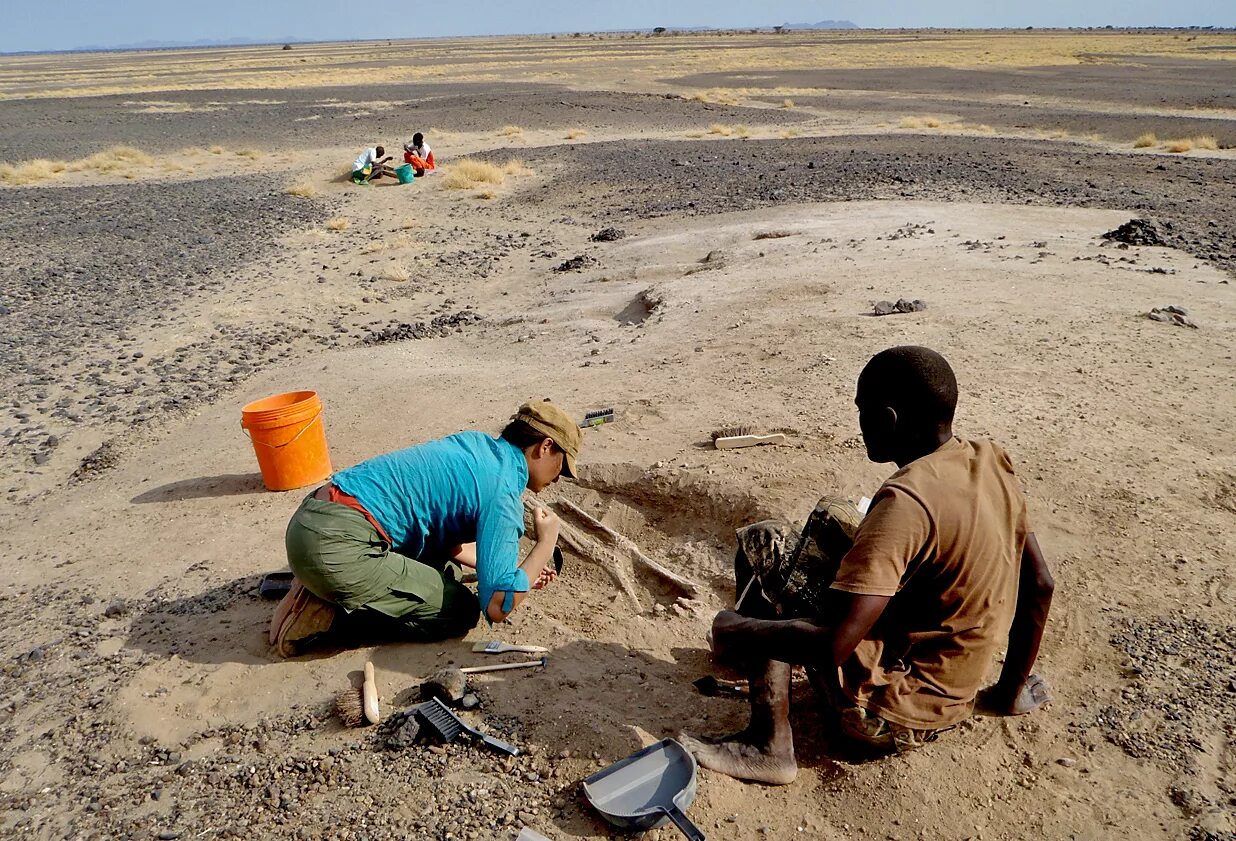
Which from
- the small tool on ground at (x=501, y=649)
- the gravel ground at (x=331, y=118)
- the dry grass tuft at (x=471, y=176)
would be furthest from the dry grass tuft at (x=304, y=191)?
the small tool on ground at (x=501, y=649)

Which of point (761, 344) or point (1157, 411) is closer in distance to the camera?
point (1157, 411)

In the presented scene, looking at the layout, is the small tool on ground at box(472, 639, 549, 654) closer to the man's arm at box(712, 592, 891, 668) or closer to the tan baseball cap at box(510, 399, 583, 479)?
the tan baseball cap at box(510, 399, 583, 479)

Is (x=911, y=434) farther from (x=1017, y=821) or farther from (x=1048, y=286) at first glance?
(x=1048, y=286)

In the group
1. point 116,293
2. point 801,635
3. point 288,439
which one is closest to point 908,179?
point 116,293

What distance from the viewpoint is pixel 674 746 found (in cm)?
269

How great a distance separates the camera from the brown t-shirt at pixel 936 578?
85.3 inches

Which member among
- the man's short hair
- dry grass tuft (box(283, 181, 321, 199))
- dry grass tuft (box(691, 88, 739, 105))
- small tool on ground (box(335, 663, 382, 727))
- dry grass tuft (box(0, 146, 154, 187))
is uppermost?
dry grass tuft (box(691, 88, 739, 105))

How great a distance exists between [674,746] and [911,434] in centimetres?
120

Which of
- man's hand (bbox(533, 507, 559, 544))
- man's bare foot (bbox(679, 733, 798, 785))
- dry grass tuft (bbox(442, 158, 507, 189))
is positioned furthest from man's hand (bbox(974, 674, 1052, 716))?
dry grass tuft (bbox(442, 158, 507, 189))

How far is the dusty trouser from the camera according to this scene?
8.33 ft

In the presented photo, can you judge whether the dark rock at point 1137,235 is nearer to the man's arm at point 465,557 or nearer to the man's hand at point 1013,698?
the man's hand at point 1013,698

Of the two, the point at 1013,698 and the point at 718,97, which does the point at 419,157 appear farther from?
the point at 718,97

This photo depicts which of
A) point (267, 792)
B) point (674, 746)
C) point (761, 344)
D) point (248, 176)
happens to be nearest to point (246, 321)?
point (761, 344)

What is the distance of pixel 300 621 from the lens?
3373 mm
